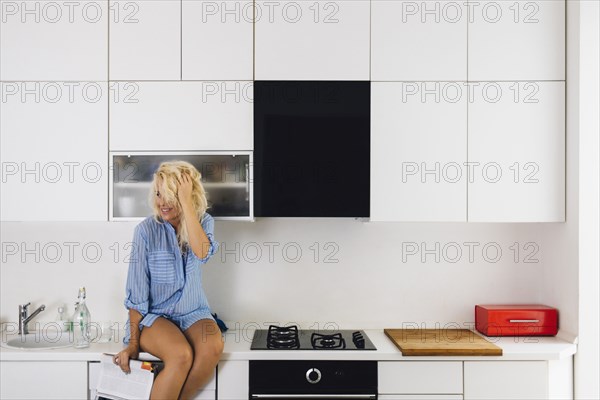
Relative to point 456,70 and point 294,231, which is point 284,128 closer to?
point 294,231

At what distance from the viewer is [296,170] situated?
2760mm

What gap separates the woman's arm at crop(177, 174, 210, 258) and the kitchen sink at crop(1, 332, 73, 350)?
30.7 inches

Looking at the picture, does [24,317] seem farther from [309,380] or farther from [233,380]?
[309,380]

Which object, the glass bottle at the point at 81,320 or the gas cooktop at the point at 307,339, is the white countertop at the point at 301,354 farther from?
the glass bottle at the point at 81,320

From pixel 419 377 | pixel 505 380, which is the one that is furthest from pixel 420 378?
pixel 505 380

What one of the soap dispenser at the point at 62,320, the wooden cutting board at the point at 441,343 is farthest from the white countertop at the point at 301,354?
the soap dispenser at the point at 62,320

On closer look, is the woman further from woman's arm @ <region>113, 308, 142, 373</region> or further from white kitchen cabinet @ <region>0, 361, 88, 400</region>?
white kitchen cabinet @ <region>0, 361, 88, 400</region>

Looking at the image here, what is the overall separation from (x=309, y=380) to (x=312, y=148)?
1.05m

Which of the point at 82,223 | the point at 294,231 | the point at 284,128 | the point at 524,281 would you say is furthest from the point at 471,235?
the point at 82,223

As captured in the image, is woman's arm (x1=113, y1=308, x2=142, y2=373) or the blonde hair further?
the blonde hair

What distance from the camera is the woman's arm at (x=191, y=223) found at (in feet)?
8.40

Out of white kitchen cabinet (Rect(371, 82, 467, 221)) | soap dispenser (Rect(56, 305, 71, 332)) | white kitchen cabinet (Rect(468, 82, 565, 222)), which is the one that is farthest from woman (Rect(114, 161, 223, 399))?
white kitchen cabinet (Rect(468, 82, 565, 222))

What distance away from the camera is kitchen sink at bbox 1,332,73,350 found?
2781 mm

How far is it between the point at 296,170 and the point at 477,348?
114 cm
